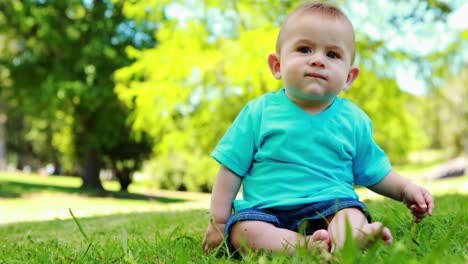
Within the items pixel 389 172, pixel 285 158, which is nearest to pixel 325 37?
pixel 285 158

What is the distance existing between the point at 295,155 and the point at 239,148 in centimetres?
25

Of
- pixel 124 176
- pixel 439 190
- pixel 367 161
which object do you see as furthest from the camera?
pixel 124 176

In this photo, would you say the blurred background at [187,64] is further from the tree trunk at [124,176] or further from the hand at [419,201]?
the hand at [419,201]

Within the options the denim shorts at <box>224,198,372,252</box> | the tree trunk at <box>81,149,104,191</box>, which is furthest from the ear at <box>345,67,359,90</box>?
the tree trunk at <box>81,149,104,191</box>

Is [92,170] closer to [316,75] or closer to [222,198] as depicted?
[222,198]

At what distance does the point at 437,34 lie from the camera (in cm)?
1098

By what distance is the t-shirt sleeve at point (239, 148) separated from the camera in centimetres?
215

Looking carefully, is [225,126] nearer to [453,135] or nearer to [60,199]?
[60,199]

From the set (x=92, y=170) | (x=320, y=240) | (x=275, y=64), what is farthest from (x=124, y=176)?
(x=320, y=240)

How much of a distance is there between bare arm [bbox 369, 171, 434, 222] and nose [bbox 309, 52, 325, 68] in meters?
0.61

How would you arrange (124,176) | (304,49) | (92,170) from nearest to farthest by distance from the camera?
(304,49), (92,170), (124,176)

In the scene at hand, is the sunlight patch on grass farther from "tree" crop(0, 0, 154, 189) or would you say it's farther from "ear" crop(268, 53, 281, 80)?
"tree" crop(0, 0, 154, 189)

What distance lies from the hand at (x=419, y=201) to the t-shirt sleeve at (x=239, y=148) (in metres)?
0.70

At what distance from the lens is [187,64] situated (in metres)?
10.7
